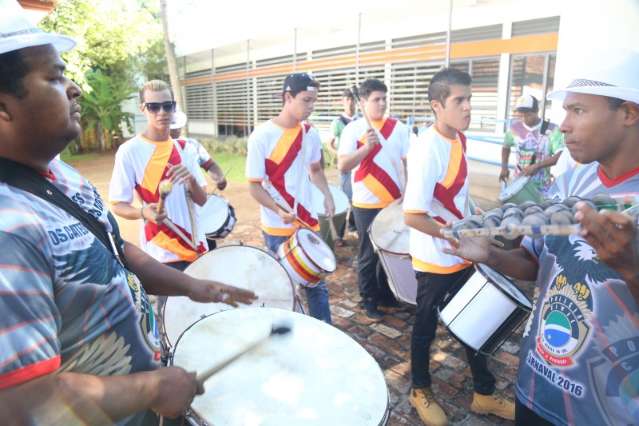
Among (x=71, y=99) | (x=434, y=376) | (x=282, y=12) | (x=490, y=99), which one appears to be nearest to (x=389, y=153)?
(x=434, y=376)

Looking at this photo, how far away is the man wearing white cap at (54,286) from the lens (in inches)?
38.1

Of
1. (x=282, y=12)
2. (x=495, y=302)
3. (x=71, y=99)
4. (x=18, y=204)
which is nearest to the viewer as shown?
(x=18, y=204)

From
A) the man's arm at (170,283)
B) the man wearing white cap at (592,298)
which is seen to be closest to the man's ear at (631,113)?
the man wearing white cap at (592,298)

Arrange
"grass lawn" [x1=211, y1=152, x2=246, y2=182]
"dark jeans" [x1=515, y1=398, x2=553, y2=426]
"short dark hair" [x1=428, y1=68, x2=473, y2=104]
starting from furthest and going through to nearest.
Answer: "grass lawn" [x1=211, y1=152, x2=246, y2=182] < "short dark hair" [x1=428, y1=68, x2=473, y2=104] < "dark jeans" [x1=515, y1=398, x2=553, y2=426]

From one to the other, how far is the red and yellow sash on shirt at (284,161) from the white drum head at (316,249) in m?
0.35

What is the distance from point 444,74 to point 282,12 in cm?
1257

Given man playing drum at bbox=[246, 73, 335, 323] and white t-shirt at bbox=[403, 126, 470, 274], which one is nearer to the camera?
white t-shirt at bbox=[403, 126, 470, 274]

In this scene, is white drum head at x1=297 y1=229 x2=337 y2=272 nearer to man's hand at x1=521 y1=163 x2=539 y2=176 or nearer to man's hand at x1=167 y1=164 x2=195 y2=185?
man's hand at x1=167 y1=164 x2=195 y2=185

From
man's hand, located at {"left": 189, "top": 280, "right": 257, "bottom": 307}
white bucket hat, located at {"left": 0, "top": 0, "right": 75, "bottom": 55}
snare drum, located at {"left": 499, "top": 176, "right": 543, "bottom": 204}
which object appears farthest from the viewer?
snare drum, located at {"left": 499, "top": 176, "right": 543, "bottom": 204}

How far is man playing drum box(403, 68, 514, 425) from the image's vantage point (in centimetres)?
270

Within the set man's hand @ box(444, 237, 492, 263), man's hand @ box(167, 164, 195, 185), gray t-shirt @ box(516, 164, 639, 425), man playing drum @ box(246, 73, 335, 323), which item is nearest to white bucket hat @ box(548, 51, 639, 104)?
gray t-shirt @ box(516, 164, 639, 425)

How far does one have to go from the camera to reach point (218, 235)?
4.19 meters

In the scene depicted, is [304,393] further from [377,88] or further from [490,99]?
[490,99]

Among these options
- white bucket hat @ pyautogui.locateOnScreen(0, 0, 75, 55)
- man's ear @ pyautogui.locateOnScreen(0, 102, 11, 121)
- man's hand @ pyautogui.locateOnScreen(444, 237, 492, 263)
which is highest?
white bucket hat @ pyautogui.locateOnScreen(0, 0, 75, 55)
